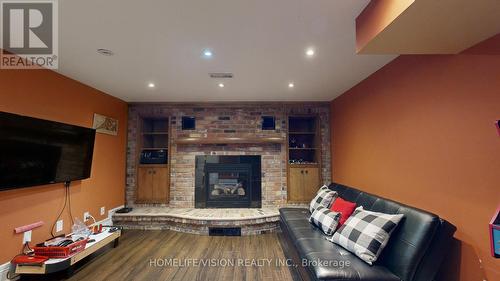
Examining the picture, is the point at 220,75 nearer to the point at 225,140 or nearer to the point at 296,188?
the point at 225,140

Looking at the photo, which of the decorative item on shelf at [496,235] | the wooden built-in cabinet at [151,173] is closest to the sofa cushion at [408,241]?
the decorative item on shelf at [496,235]

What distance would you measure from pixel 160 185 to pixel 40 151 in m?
2.17

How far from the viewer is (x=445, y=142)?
71.7 inches

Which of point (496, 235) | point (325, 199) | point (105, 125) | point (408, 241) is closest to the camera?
point (496, 235)

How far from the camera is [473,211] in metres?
1.59

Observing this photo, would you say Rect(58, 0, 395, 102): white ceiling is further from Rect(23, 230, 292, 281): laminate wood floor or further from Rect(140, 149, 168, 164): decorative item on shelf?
Rect(23, 230, 292, 281): laminate wood floor

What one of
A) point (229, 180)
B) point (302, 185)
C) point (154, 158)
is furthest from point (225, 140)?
point (302, 185)

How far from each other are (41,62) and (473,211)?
4409 mm

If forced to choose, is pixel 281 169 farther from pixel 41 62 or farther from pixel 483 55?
pixel 41 62

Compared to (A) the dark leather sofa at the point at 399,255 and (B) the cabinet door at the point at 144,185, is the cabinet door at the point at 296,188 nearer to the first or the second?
(A) the dark leather sofa at the point at 399,255

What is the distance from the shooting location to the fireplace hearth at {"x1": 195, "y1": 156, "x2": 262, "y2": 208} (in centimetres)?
444

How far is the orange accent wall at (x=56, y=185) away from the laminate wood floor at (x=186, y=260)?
64 centimetres

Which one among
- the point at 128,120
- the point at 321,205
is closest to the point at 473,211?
the point at 321,205

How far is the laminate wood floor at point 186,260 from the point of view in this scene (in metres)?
2.46
